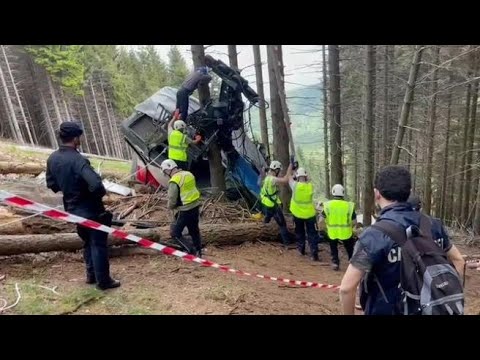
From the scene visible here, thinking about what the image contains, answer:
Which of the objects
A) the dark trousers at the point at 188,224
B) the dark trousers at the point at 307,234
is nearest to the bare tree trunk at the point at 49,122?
the dark trousers at the point at 307,234

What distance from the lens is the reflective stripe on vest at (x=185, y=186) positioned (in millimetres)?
6393

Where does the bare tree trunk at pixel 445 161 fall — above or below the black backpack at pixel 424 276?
below

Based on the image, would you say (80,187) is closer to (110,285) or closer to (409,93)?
(110,285)

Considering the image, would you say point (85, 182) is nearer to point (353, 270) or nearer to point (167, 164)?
point (167, 164)

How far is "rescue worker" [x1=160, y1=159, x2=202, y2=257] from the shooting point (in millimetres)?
6379

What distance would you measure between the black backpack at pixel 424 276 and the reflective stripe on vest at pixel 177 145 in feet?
19.7

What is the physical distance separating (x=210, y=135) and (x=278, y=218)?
2.38 m

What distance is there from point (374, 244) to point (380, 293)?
0.39m

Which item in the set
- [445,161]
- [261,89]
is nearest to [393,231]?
[261,89]

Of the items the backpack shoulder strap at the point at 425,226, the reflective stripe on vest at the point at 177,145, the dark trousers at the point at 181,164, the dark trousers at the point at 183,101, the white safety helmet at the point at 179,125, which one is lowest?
the dark trousers at the point at 181,164

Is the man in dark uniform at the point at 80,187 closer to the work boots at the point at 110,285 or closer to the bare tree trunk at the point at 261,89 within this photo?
the work boots at the point at 110,285

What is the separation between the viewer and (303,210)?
8117mm
